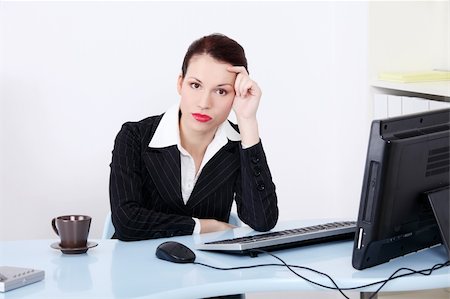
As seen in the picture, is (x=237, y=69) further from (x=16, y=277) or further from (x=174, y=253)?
(x=16, y=277)

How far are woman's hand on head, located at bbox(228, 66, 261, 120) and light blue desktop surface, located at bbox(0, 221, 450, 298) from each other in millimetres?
523

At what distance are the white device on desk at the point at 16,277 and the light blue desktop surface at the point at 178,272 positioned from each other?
2 cm

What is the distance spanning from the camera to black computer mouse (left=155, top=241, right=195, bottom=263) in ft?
7.33

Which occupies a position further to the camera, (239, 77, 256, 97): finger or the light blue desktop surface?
(239, 77, 256, 97): finger

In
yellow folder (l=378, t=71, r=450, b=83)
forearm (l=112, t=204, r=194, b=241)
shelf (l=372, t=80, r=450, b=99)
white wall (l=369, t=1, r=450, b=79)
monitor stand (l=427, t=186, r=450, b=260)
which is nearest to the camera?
monitor stand (l=427, t=186, r=450, b=260)

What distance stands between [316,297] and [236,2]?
4.62ft

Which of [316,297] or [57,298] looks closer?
[57,298]

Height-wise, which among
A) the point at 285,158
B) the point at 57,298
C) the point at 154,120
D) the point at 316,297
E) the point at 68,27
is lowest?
the point at 316,297

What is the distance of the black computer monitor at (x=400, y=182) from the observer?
207 centimetres

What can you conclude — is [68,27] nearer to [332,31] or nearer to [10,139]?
[10,139]

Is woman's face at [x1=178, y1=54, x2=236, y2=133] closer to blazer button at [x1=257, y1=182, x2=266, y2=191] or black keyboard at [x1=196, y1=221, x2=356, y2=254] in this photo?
blazer button at [x1=257, y1=182, x2=266, y2=191]

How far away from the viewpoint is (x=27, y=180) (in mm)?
3775

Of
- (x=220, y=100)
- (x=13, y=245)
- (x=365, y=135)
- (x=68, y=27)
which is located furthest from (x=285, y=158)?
(x=13, y=245)

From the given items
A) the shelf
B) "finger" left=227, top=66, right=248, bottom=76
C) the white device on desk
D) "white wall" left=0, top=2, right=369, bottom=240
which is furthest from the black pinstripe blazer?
"white wall" left=0, top=2, right=369, bottom=240
